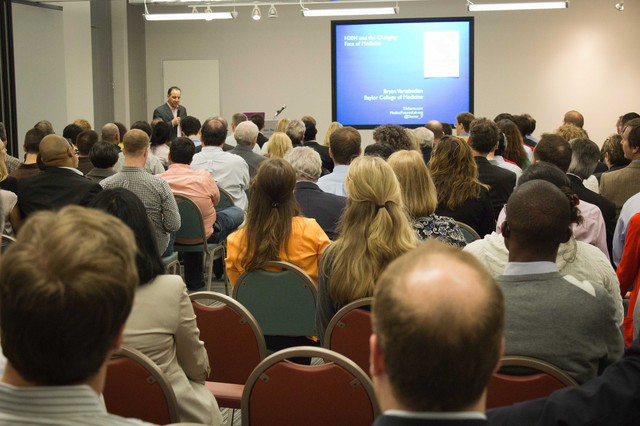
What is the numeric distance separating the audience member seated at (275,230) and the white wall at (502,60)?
1018 centimetres

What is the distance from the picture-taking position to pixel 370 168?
126 inches

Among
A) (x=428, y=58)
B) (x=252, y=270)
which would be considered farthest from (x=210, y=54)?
(x=252, y=270)

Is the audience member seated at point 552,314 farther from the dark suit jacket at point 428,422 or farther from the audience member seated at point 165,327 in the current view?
the dark suit jacket at point 428,422

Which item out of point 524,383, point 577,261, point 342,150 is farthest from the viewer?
point 342,150

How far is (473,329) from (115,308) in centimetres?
56

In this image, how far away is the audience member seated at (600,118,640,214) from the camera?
16.1ft

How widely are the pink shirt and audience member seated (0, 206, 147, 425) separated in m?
4.85

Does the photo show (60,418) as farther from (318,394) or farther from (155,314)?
(155,314)

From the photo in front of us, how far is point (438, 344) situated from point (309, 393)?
44.5 inches

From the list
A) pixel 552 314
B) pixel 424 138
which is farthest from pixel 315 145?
pixel 552 314

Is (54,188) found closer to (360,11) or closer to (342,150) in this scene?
(342,150)

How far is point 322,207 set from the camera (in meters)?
4.45

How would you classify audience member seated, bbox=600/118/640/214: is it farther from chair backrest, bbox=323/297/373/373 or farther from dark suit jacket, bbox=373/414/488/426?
dark suit jacket, bbox=373/414/488/426

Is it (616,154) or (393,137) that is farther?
(393,137)
